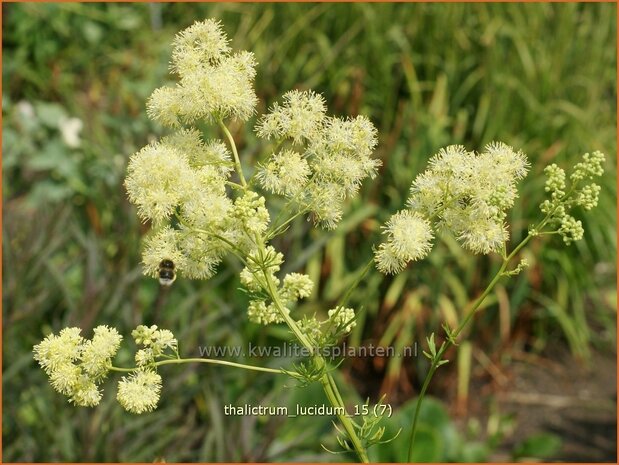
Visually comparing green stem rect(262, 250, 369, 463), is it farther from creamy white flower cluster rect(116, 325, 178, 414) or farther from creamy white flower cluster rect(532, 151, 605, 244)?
creamy white flower cluster rect(532, 151, 605, 244)

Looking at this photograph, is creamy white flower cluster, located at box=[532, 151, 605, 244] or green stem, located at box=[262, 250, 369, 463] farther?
creamy white flower cluster, located at box=[532, 151, 605, 244]

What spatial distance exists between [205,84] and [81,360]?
35 centimetres

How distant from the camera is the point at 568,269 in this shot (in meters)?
4.00

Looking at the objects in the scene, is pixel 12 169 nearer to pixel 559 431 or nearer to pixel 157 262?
pixel 559 431

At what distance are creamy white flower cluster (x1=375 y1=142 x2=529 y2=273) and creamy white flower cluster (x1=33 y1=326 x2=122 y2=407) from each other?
0.33m

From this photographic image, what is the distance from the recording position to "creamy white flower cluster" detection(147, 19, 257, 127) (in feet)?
3.12

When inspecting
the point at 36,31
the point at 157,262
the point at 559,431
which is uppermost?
the point at 36,31

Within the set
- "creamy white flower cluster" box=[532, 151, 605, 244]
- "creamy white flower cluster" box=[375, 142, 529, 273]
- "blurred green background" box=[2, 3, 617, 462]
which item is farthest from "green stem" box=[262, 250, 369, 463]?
"blurred green background" box=[2, 3, 617, 462]

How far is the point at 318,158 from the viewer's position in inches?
37.2

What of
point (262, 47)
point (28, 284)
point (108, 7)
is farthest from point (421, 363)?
point (108, 7)

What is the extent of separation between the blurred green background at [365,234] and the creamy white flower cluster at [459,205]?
1.81 metres

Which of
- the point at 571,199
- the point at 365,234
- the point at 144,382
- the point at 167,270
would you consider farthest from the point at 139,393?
the point at 365,234

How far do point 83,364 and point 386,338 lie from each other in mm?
2895

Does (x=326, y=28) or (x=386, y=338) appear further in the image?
(x=326, y=28)
